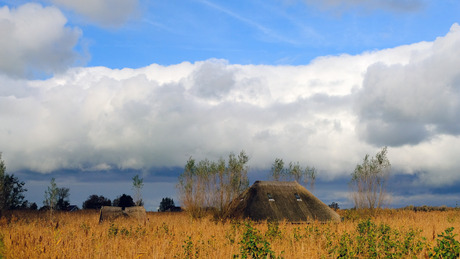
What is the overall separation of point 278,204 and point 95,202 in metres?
34.5

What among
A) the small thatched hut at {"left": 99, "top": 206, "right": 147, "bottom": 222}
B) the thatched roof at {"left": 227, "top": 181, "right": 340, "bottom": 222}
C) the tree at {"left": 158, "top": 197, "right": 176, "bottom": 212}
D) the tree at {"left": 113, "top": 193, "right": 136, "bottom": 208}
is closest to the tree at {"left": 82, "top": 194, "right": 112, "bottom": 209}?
the tree at {"left": 113, "top": 193, "right": 136, "bottom": 208}

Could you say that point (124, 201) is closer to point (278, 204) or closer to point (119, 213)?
point (119, 213)

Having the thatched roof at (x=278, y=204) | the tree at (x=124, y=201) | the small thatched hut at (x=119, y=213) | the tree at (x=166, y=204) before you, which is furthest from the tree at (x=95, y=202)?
the thatched roof at (x=278, y=204)

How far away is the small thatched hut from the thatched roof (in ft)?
19.2

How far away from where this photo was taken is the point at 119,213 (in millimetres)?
24594

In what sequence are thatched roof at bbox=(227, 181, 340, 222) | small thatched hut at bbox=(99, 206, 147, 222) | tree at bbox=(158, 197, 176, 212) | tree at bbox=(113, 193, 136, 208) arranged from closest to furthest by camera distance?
thatched roof at bbox=(227, 181, 340, 222) → small thatched hut at bbox=(99, 206, 147, 222) → tree at bbox=(113, 193, 136, 208) → tree at bbox=(158, 197, 176, 212)

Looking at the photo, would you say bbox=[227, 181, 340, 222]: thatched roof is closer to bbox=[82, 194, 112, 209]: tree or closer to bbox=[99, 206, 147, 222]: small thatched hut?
bbox=[99, 206, 147, 222]: small thatched hut

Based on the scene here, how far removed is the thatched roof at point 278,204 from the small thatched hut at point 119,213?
19.2ft

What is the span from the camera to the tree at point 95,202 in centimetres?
5109

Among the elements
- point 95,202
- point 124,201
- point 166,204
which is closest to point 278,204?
point 124,201

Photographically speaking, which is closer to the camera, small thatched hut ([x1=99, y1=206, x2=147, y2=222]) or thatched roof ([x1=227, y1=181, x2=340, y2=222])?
thatched roof ([x1=227, y1=181, x2=340, y2=222])

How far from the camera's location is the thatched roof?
912 inches

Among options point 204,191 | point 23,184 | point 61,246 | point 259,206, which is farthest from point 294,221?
point 23,184

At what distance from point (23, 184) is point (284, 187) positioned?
95.1ft
